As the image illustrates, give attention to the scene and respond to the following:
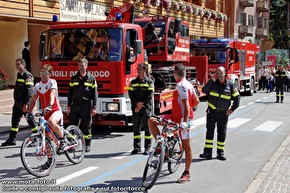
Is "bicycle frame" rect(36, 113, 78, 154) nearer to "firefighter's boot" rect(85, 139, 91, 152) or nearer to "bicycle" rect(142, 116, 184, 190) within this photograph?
"firefighter's boot" rect(85, 139, 91, 152)

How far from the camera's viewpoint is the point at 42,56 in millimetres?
11156

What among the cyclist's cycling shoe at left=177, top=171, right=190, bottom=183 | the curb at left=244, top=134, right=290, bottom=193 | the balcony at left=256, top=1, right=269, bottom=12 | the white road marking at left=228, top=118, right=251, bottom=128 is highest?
the balcony at left=256, top=1, right=269, bottom=12

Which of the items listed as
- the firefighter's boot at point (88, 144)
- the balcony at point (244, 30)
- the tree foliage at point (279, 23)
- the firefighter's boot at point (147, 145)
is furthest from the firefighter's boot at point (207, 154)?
the tree foliage at point (279, 23)

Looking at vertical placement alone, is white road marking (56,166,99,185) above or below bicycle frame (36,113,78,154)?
below

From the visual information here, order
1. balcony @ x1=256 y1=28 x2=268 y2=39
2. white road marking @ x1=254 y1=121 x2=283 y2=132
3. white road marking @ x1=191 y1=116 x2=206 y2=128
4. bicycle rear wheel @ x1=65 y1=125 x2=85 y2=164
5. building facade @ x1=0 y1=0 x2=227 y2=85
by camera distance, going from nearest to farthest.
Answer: bicycle rear wheel @ x1=65 y1=125 x2=85 y2=164
white road marking @ x1=254 y1=121 x2=283 y2=132
white road marking @ x1=191 y1=116 x2=206 y2=128
building facade @ x1=0 y1=0 x2=227 y2=85
balcony @ x1=256 y1=28 x2=268 y2=39

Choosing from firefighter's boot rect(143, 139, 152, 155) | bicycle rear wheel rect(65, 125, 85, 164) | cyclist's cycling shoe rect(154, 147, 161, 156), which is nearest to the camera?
cyclist's cycling shoe rect(154, 147, 161, 156)

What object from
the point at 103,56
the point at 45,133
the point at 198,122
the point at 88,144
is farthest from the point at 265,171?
the point at 198,122

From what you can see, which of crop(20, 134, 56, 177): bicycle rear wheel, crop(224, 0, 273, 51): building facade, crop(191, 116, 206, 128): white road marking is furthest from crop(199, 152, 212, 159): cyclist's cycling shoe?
crop(224, 0, 273, 51): building facade

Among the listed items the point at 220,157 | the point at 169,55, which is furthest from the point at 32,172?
the point at 169,55

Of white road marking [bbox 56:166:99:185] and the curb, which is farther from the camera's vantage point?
white road marking [bbox 56:166:99:185]

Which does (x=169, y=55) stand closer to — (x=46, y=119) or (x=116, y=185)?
(x=46, y=119)

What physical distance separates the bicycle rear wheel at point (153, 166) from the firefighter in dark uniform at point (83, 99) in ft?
8.47

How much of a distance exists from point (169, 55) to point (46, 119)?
7476 mm

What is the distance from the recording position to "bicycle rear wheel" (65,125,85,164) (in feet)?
25.6
